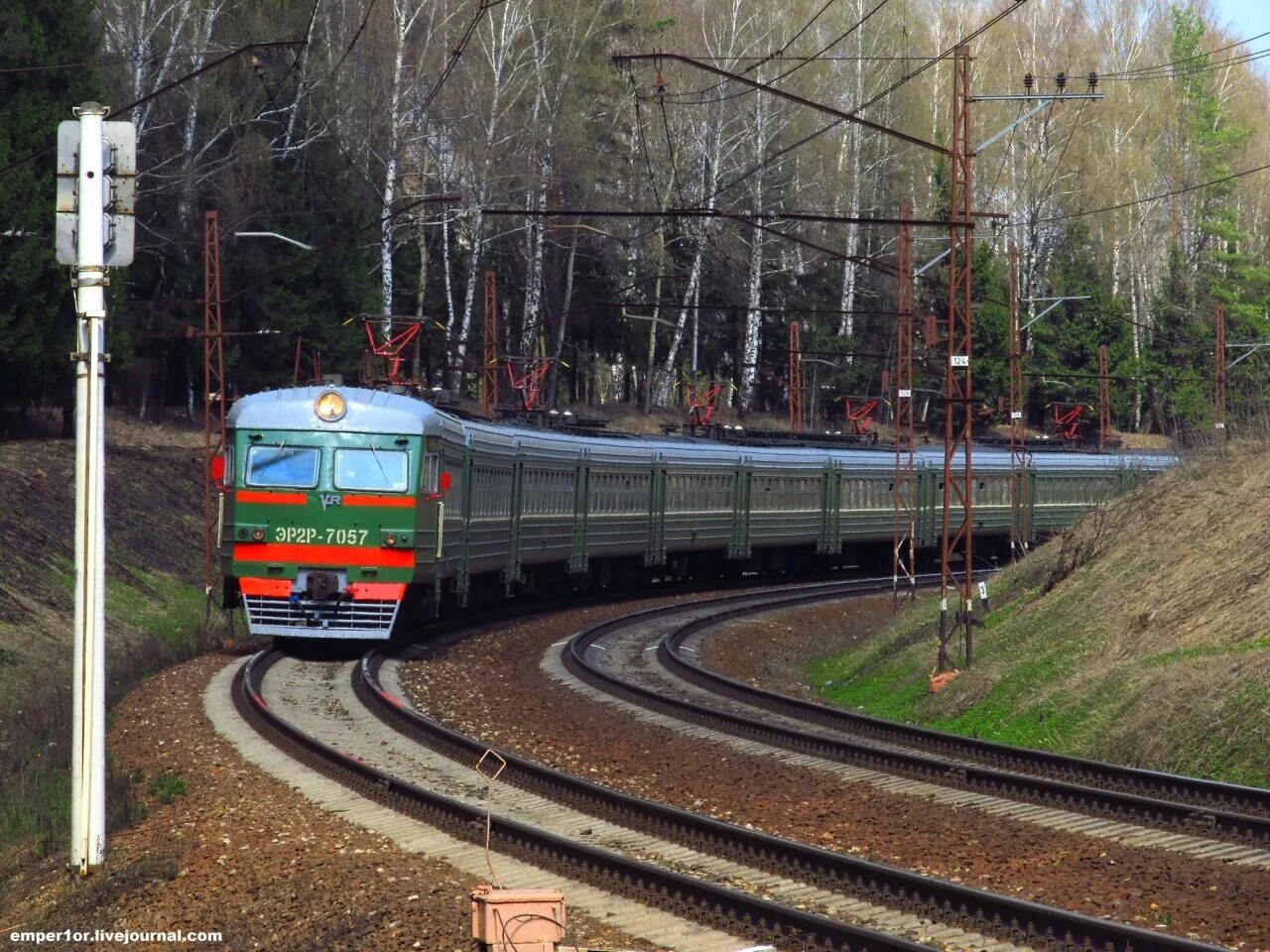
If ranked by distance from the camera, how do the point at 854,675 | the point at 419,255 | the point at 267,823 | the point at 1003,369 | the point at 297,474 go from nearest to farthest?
the point at 267,823 < the point at 297,474 < the point at 854,675 < the point at 419,255 < the point at 1003,369

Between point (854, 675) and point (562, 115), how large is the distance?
27.1 metres

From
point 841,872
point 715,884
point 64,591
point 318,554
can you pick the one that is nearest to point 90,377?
point 715,884

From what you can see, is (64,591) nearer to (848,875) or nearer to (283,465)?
(283,465)

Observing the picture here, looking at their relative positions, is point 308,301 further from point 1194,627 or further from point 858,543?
point 1194,627

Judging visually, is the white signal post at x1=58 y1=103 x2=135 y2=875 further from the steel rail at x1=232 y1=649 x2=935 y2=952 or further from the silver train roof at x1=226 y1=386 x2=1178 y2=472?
the silver train roof at x1=226 y1=386 x2=1178 y2=472

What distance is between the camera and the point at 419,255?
169ft

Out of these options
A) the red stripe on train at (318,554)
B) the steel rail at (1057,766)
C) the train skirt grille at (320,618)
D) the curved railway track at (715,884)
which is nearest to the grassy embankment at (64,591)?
the train skirt grille at (320,618)

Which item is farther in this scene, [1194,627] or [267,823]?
[1194,627]

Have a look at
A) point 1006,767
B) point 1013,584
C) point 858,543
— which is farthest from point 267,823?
point 858,543

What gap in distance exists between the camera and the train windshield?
19.4 meters

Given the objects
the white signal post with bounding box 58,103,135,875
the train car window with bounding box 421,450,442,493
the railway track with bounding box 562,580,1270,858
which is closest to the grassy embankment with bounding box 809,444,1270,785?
the railway track with bounding box 562,580,1270,858

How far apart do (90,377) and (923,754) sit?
291 inches

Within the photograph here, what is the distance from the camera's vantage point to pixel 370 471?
1942cm

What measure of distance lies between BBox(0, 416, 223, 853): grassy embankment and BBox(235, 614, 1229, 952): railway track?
208 centimetres
